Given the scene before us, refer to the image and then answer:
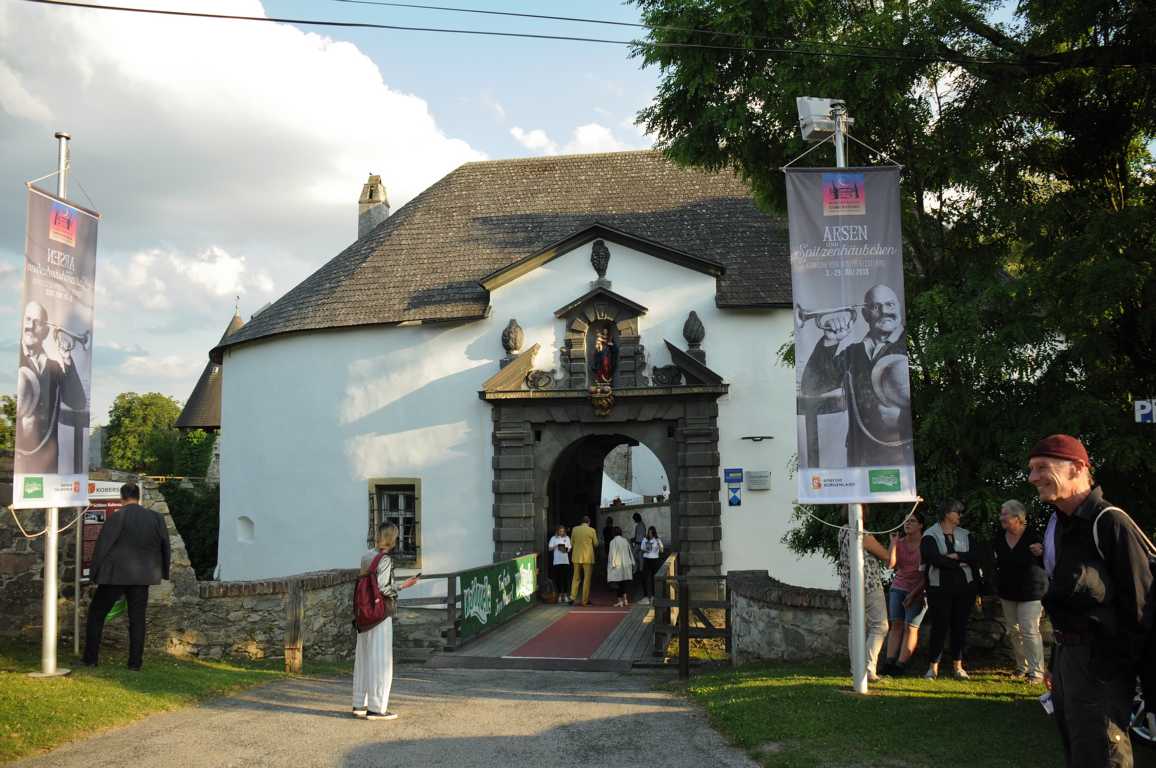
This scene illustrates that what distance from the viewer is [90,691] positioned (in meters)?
8.34

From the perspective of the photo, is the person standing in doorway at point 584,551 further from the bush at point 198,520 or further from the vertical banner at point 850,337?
the bush at point 198,520

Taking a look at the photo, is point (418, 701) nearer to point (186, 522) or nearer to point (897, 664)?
point (897, 664)

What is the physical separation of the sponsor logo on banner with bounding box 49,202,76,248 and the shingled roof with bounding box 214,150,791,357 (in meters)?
11.1

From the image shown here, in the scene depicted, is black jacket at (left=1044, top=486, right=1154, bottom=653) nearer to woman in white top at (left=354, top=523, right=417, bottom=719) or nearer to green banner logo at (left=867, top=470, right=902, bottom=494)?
green banner logo at (left=867, top=470, right=902, bottom=494)

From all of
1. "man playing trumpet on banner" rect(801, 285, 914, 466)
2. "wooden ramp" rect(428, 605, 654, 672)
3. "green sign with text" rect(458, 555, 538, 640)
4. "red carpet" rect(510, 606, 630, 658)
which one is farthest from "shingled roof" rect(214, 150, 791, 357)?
"man playing trumpet on banner" rect(801, 285, 914, 466)

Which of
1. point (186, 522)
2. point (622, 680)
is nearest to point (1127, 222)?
point (622, 680)

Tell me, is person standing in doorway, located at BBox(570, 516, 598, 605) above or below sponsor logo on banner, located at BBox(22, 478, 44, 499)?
below

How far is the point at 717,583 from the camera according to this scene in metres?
18.4

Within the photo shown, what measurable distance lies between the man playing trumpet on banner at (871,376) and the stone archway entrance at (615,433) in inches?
422

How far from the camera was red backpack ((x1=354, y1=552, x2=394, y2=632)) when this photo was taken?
336 inches

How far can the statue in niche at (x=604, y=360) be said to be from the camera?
1998cm

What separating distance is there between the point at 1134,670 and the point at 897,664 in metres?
4.78

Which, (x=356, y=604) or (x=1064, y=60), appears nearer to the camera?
(x=356, y=604)

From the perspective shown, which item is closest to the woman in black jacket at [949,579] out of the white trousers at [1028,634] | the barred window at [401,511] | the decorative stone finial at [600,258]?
the white trousers at [1028,634]
